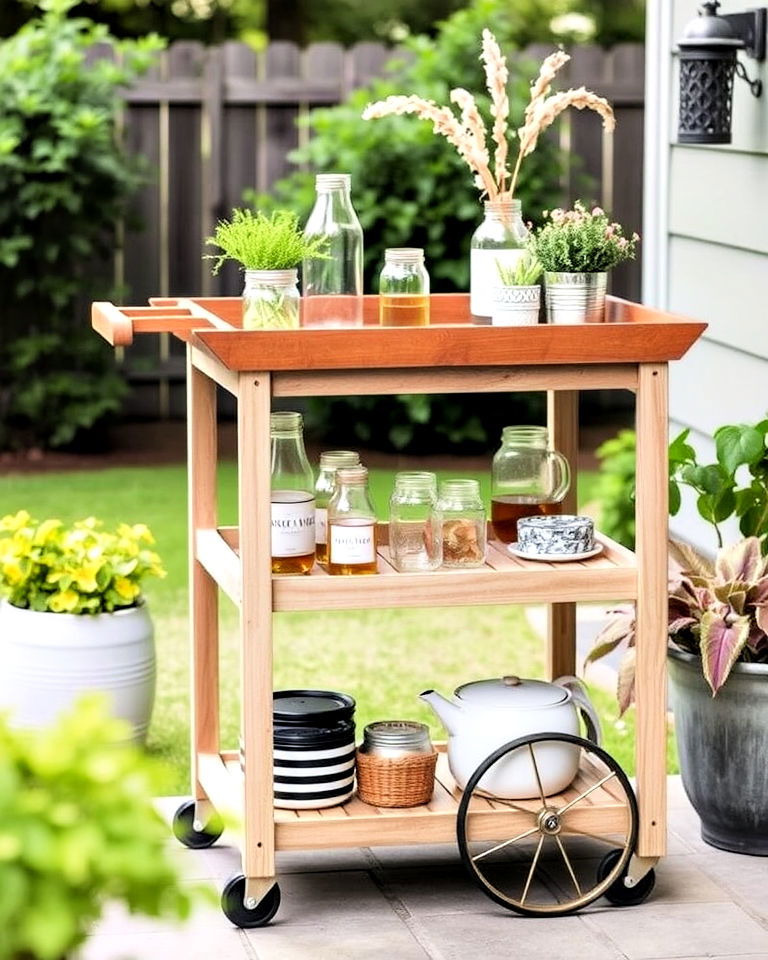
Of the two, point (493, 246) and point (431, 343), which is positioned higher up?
point (493, 246)

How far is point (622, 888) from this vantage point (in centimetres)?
298

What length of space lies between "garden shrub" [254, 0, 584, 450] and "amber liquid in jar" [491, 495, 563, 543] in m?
3.71

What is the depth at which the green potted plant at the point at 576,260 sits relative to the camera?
2.94 m

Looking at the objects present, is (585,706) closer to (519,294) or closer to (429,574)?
(429,574)

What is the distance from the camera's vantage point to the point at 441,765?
3.20 meters

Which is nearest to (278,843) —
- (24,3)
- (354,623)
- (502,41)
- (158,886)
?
(158,886)

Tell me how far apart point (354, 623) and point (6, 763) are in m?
3.95

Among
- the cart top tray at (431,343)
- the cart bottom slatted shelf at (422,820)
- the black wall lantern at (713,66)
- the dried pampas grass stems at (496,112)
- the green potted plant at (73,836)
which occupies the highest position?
the black wall lantern at (713,66)

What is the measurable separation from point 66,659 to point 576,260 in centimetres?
136

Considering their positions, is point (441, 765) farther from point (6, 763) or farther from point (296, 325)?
point (6, 763)

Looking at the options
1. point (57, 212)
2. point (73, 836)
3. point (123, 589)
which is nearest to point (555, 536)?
point (123, 589)

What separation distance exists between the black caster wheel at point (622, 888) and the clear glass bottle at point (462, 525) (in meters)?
0.53

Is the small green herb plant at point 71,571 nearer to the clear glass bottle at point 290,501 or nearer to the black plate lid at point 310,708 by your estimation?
the black plate lid at point 310,708

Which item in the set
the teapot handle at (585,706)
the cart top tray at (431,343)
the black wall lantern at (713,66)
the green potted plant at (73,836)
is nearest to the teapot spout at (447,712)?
the teapot handle at (585,706)
